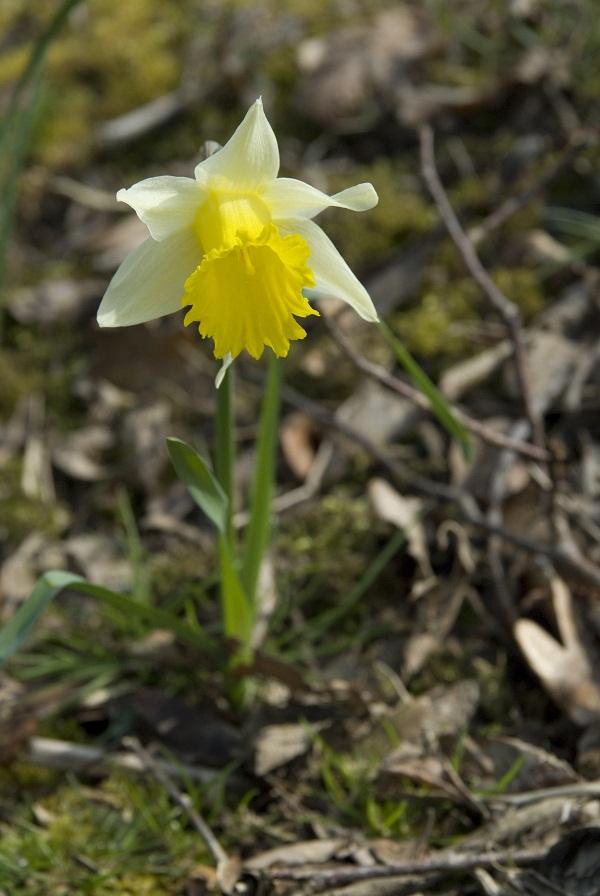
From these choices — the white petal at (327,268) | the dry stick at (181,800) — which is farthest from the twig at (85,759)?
the white petal at (327,268)

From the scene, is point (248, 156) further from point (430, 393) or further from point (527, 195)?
point (527, 195)

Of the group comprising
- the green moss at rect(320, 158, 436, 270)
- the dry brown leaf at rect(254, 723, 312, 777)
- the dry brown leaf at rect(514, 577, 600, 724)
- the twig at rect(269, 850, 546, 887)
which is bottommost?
the dry brown leaf at rect(514, 577, 600, 724)

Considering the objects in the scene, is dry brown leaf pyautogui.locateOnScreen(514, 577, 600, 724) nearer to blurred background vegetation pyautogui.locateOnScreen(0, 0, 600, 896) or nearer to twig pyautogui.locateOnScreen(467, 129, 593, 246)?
blurred background vegetation pyautogui.locateOnScreen(0, 0, 600, 896)

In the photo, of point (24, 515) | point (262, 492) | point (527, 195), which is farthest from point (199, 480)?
point (527, 195)

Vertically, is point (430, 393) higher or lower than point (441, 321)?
higher

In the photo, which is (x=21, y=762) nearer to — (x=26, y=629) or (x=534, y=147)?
(x=26, y=629)

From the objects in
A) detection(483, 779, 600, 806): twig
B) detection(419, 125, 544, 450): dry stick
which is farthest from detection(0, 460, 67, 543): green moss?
detection(483, 779, 600, 806): twig
